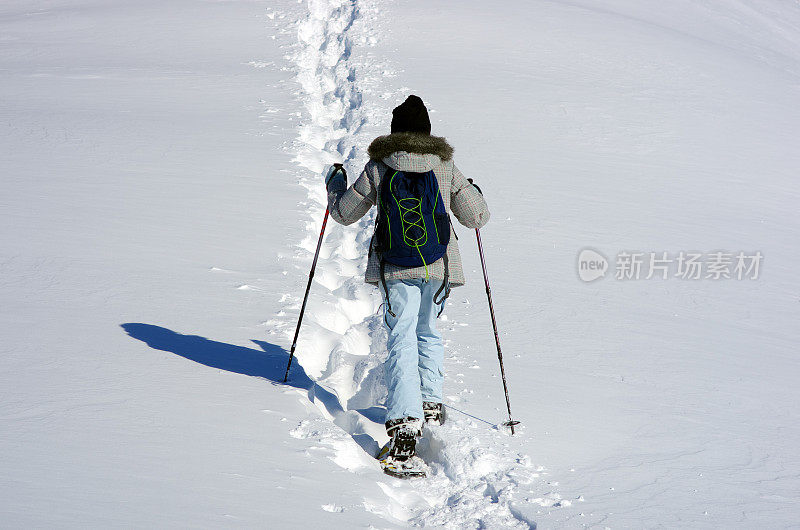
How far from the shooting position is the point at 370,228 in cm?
659

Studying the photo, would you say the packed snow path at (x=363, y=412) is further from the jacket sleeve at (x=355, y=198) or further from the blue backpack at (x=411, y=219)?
the jacket sleeve at (x=355, y=198)

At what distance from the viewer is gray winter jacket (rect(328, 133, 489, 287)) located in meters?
3.27

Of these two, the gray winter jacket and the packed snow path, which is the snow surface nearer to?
the packed snow path

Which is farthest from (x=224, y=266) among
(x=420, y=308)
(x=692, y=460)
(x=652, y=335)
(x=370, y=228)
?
(x=692, y=460)

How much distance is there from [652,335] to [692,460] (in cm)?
163

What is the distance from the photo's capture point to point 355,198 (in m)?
3.43

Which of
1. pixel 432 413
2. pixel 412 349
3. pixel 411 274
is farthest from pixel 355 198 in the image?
pixel 432 413

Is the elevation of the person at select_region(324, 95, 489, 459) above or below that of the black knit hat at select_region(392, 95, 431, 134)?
below

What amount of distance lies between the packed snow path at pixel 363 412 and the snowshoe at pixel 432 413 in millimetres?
55

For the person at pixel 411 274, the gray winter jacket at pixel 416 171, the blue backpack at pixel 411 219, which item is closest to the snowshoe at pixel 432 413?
the person at pixel 411 274

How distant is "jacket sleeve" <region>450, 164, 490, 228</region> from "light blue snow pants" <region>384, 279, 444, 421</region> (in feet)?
1.17

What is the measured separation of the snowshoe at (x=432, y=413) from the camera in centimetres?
358

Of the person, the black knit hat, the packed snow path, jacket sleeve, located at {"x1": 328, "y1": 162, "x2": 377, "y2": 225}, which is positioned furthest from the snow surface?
the black knit hat

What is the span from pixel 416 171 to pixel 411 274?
0.50 metres
